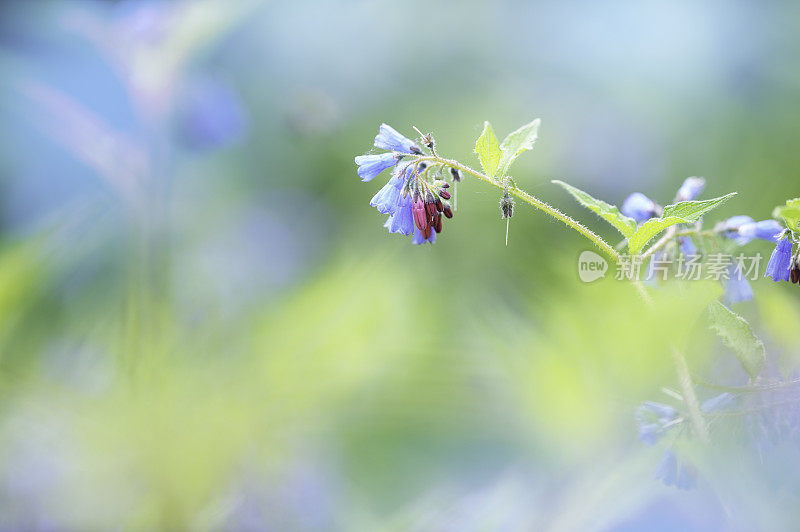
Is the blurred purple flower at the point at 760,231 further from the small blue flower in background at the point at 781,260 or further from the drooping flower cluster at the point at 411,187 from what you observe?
the drooping flower cluster at the point at 411,187

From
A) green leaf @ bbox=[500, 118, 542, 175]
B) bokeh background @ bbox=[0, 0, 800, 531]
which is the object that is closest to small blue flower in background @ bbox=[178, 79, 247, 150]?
bokeh background @ bbox=[0, 0, 800, 531]

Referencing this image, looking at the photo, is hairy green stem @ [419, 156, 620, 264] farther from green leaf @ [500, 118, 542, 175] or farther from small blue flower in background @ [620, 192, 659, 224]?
small blue flower in background @ [620, 192, 659, 224]

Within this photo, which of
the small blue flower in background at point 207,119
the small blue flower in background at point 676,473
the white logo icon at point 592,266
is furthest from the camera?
the small blue flower in background at point 207,119

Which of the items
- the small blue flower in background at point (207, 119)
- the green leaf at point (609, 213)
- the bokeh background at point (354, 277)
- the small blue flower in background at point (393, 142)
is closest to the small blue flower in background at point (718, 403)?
the bokeh background at point (354, 277)

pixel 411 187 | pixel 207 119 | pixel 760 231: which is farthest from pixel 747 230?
pixel 207 119

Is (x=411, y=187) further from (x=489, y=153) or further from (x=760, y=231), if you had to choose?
(x=760, y=231)

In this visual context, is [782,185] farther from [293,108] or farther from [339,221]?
[293,108]
